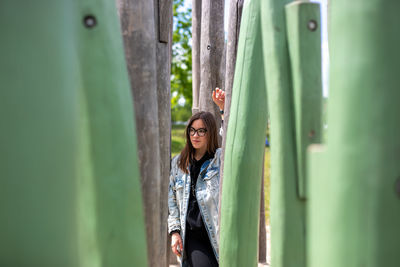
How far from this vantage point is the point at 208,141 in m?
2.88

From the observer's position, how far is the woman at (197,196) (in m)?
2.67

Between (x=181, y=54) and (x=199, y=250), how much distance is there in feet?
28.0

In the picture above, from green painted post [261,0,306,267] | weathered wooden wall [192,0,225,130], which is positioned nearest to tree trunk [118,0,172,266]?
green painted post [261,0,306,267]

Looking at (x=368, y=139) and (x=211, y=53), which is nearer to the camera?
(x=368, y=139)

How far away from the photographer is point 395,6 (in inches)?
42.9

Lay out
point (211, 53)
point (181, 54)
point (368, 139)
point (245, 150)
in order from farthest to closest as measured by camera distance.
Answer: point (181, 54) < point (211, 53) < point (245, 150) < point (368, 139)

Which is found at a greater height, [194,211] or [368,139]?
[368,139]

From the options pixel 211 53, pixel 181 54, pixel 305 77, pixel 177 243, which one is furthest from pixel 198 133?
pixel 181 54

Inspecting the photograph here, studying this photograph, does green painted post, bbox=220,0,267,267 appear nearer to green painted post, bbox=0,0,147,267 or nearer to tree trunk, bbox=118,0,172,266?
tree trunk, bbox=118,0,172,266

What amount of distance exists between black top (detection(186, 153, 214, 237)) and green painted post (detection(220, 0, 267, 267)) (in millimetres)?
697

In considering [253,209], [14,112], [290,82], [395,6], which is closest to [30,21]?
[14,112]

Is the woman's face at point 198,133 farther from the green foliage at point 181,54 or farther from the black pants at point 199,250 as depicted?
the green foliage at point 181,54

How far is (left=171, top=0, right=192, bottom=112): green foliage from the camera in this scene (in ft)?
34.4

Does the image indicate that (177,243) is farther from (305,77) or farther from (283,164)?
(305,77)
